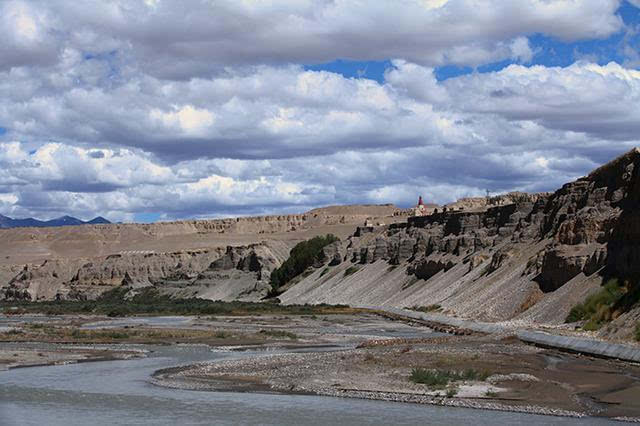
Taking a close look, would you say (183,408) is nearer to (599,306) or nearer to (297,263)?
(599,306)

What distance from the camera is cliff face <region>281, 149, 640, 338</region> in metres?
53.8

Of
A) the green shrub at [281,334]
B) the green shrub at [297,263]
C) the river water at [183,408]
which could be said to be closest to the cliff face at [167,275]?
the green shrub at [297,263]

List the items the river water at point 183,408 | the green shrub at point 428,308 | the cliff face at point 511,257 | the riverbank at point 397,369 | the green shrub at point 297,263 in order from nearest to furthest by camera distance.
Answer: the river water at point 183,408, the riverbank at point 397,369, the cliff face at point 511,257, the green shrub at point 428,308, the green shrub at point 297,263

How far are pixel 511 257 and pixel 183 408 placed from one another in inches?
1911

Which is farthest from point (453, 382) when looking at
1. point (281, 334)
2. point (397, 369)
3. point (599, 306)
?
point (281, 334)

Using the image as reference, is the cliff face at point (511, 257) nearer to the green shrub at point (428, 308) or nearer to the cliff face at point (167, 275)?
the green shrub at point (428, 308)

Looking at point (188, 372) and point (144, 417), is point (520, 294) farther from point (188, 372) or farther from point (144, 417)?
point (144, 417)

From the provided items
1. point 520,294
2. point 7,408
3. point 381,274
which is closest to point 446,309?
point 520,294

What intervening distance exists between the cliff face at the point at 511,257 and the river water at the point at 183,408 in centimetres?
2548

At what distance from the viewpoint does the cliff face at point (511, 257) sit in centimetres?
5381

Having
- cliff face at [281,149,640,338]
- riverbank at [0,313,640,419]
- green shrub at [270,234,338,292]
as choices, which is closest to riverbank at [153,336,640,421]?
riverbank at [0,313,640,419]

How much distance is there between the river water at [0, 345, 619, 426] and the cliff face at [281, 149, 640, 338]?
2548cm

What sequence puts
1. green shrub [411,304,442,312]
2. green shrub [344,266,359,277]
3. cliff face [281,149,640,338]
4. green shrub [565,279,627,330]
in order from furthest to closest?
green shrub [344,266,359,277]
green shrub [411,304,442,312]
cliff face [281,149,640,338]
green shrub [565,279,627,330]

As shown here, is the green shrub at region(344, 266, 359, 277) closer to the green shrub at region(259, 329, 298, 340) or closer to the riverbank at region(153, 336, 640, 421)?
the green shrub at region(259, 329, 298, 340)
